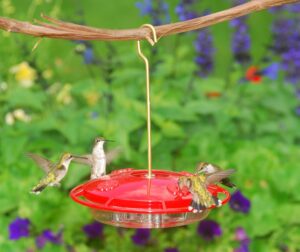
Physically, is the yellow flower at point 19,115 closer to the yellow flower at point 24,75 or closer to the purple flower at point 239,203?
the yellow flower at point 24,75

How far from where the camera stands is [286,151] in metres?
4.62

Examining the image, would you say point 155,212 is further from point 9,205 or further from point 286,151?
point 286,151

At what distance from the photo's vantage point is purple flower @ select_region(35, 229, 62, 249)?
3.77 m

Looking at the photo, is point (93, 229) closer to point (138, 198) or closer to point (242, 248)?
point (242, 248)

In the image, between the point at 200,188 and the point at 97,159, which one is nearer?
the point at 200,188

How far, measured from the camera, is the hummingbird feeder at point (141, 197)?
85.1 inches

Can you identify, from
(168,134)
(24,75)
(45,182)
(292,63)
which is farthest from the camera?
(24,75)

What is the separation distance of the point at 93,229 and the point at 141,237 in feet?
0.81

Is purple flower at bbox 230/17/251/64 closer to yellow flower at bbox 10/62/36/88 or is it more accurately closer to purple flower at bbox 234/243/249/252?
purple flower at bbox 234/243/249/252

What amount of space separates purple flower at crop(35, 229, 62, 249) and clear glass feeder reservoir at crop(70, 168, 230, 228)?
133 centimetres

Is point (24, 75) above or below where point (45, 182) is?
above

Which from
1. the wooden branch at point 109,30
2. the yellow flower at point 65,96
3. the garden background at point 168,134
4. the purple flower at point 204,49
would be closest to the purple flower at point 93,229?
the garden background at point 168,134

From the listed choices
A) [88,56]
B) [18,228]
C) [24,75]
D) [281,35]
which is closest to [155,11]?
[88,56]

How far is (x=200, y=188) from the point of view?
213 centimetres
